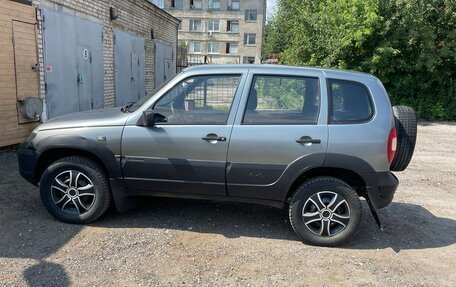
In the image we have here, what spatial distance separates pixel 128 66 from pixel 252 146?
30.6 feet

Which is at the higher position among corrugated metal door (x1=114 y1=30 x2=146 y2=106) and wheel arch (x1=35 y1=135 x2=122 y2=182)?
corrugated metal door (x1=114 y1=30 x2=146 y2=106)

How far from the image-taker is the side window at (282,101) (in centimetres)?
398

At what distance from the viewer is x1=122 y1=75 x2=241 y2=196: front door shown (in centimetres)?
399

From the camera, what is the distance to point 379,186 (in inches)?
154

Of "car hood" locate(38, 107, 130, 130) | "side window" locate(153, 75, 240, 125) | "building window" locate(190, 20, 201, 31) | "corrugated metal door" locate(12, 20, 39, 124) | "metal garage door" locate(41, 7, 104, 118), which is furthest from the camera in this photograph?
"building window" locate(190, 20, 201, 31)

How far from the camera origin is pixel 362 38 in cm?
1293

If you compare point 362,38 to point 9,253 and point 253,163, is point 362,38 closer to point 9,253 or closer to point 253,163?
point 253,163

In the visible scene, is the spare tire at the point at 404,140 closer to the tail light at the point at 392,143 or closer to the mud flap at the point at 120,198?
the tail light at the point at 392,143

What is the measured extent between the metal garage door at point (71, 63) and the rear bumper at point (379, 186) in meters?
6.86

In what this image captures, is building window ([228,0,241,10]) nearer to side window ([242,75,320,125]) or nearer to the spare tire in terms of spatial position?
side window ([242,75,320,125])

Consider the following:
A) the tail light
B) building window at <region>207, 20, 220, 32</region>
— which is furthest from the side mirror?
building window at <region>207, 20, 220, 32</region>

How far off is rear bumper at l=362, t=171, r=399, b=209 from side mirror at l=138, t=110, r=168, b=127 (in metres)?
2.14

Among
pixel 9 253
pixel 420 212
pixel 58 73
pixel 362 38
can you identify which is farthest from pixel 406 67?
pixel 9 253

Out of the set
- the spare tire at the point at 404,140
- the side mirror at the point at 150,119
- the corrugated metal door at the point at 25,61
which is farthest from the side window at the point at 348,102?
the corrugated metal door at the point at 25,61
